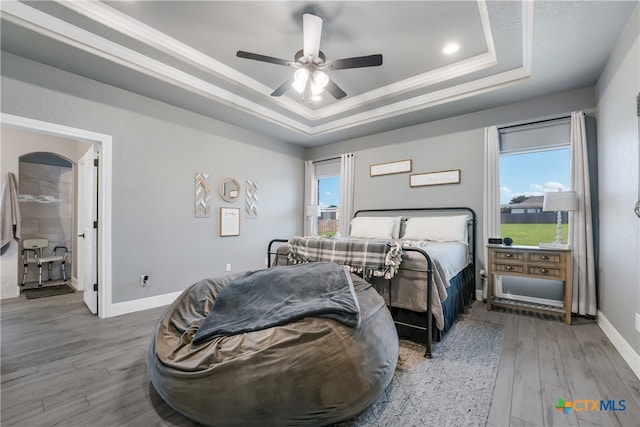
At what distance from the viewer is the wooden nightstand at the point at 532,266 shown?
2.84 m

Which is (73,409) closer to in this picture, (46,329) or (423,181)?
(46,329)

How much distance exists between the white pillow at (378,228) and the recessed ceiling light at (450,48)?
2.27m

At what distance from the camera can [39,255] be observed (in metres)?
4.71

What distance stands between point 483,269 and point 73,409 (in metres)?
4.34

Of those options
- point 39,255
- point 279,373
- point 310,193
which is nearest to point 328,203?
point 310,193

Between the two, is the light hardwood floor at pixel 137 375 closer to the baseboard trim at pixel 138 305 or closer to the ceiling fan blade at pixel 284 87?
the baseboard trim at pixel 138 305

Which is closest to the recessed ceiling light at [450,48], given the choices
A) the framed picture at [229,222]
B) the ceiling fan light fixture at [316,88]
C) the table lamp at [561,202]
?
the ceiling fan light fixture at [316,88]

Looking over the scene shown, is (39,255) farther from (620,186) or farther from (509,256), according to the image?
(620,186)

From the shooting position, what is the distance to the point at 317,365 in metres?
1.35

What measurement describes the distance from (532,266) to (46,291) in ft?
22.3

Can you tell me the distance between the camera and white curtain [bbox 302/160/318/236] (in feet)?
18.8

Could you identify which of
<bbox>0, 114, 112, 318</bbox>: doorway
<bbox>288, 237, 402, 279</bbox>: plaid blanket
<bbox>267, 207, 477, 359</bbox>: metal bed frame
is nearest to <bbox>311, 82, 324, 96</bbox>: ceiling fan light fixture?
<bbox>288, 237, 402, 279</bbox>: plaid blanket

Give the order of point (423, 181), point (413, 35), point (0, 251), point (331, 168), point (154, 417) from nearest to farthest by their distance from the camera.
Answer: point (154, 417)
point (413, 35)
point (0, 251)
point (423, 181)
point (331, 168)

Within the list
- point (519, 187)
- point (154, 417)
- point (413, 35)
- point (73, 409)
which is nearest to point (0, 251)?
point (73, 409)
